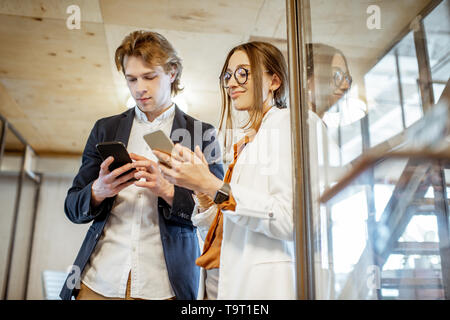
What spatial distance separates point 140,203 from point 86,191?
0.15 metres

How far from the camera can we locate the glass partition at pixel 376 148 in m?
1.08

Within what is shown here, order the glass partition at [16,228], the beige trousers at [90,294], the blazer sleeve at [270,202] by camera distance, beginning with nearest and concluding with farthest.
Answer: the blazer sleeve at [270,202], the beige trousers at [90,294], the glass partition at [16,228]

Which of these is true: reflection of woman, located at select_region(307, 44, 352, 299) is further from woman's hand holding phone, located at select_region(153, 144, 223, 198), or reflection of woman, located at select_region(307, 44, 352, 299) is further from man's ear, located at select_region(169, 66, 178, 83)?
man's ear, located at select_region(169, 66, 178, 83)

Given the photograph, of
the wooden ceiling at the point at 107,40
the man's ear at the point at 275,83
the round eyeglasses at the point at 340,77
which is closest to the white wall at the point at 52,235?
the wooden ceiling at the point at 107,40

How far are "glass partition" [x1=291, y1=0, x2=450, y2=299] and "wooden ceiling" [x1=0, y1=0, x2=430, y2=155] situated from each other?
3 cm

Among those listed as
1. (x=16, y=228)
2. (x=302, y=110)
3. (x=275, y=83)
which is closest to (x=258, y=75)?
(x=275, y=83)

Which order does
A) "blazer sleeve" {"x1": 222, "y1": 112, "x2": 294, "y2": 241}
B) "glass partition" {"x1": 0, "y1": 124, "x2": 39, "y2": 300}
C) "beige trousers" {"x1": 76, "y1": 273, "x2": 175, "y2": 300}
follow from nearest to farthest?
1. "blazer sleeve" {"x1": 222, "y1": 112, "x2": 294, "y2": 241}
2. "beige trousers" {"x1": 76, "y1": 273, "x2": 175, "y2": 300}
3. "glass partition" {"x1": 0, "y1": 124, "x2": 39, "y2": 300}

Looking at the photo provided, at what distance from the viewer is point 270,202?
41.1 inches

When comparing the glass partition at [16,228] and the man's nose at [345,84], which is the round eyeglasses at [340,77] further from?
the glass partition at [16,228]

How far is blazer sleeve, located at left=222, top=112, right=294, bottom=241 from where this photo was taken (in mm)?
1023

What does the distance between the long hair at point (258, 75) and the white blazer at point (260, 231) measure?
119 millimetres

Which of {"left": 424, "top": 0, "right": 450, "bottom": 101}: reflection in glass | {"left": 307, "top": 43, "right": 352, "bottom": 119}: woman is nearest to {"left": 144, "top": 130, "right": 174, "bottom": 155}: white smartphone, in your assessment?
{"left": 307, "top": 43, "right": 352, "bottom": 119}: woman

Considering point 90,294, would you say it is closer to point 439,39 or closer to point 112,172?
point 112,172
